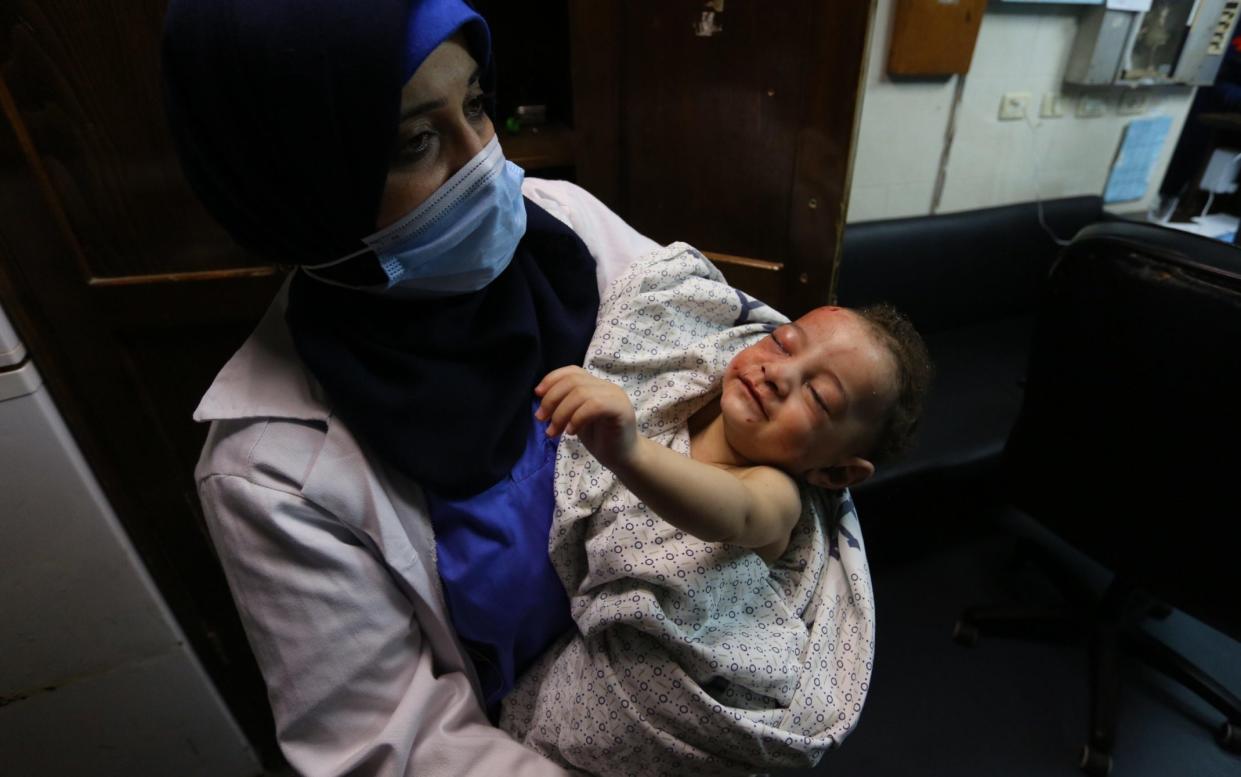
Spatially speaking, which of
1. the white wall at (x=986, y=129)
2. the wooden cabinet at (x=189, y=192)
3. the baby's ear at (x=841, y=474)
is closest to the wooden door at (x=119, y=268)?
the wooden cabinet at (x=189, y=192)

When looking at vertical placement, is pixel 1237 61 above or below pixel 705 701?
above

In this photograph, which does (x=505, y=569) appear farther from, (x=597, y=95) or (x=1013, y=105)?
(x=1013, y=105)

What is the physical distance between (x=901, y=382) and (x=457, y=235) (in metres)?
0.72

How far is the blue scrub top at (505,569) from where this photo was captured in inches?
32.1

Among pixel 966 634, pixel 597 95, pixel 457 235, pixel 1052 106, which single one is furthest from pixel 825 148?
pixel 1052 106

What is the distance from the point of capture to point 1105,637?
1.92 metres

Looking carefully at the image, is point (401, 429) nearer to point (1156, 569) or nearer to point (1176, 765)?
point (1156, 569)

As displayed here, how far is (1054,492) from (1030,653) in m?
0.66

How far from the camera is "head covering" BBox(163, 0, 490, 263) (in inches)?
23.4

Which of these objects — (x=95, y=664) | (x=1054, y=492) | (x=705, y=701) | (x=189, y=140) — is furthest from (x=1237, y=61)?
(x=95, y=664)

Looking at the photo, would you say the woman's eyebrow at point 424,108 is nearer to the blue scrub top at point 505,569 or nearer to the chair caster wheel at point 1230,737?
the blue scrub top at point 505,569

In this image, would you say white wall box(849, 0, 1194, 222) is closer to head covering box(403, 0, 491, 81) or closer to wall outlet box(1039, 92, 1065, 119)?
wall outlet box(1039, 92, 1065, 119)

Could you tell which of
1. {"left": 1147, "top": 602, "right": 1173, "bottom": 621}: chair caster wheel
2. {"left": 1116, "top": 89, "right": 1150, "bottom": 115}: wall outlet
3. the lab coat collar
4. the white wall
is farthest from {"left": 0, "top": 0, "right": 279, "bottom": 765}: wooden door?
{"left": 1116, "top": 89, "right": 1150, "bottom": 115}: wall outlet

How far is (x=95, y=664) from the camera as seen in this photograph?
129 cm
